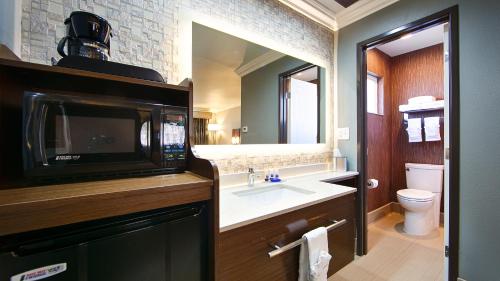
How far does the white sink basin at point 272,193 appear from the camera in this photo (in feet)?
4.42

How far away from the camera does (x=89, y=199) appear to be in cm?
52

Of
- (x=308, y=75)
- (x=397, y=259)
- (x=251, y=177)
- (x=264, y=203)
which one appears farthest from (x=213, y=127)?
(x=397, y=259)

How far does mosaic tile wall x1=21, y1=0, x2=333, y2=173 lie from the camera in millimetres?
912

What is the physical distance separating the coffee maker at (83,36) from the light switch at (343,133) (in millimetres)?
2120

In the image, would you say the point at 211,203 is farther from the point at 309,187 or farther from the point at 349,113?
the point at 349,113

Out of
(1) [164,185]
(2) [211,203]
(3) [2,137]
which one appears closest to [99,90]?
(3) [2,137]

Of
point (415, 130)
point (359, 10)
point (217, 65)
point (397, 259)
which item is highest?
point (359, 10)

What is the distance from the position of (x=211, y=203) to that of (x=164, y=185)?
0.64 ft

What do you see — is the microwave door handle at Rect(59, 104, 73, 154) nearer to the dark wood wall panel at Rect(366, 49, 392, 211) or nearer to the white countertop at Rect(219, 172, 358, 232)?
the white countertop at Rect(219, 172, 358, 232)

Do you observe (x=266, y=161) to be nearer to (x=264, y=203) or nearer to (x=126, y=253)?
(x=264, y=203)

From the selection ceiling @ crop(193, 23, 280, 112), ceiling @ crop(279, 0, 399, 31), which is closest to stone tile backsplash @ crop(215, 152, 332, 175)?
ceiling @ crop(193, 23, 280, 112)

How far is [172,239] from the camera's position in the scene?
671 mm

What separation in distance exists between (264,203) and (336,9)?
210 cm

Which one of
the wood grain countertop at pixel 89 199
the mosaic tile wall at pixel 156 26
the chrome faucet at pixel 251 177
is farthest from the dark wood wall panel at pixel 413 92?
the wood grain countertop at pixel 89 199
